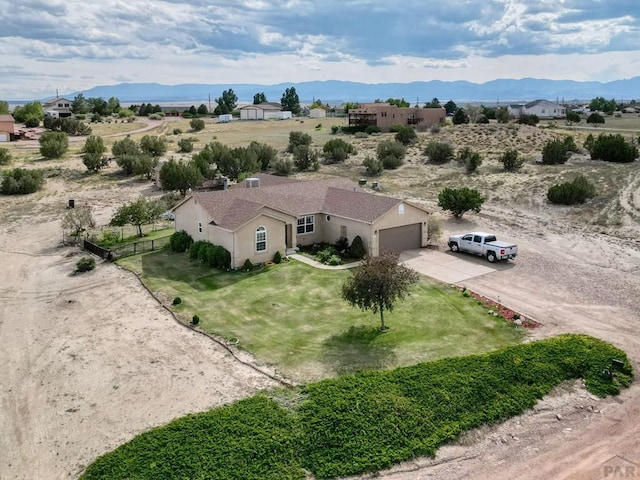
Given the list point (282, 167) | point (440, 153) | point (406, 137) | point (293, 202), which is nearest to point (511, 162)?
point (440, 153)

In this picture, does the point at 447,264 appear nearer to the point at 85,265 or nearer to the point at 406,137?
the point at 85,265

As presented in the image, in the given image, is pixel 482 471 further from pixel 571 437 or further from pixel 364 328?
pixel 364 328

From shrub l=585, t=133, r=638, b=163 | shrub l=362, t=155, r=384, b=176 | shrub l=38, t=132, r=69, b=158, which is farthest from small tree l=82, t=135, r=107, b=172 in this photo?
shrub l=585, t=133, r=638, b=163

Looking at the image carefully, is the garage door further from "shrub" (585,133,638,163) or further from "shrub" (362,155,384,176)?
"shrub" (585,133,638,163)

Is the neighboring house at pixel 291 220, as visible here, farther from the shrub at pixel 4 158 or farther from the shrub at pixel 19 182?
the shrub at pixel 4 158

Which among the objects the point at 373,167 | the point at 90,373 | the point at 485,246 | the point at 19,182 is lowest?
the point at 90,373

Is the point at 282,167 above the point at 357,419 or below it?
above

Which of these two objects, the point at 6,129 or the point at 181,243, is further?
the point at 6,129
